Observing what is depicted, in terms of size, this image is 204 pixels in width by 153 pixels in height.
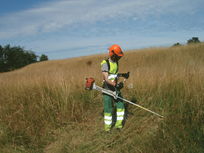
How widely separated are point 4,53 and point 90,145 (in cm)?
5589

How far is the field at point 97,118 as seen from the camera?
339 centimetres

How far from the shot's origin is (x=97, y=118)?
4.81m

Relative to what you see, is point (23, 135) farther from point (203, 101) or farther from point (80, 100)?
point (203, 101)

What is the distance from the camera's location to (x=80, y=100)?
526 centimetres

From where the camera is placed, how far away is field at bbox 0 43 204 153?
3393mm

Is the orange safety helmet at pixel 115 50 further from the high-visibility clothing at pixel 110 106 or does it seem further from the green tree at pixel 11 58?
the green tree at pixel 11 58

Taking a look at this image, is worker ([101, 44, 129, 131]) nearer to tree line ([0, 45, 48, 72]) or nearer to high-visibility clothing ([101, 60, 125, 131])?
high-visibility clothing ([101, 60, 125, 131])

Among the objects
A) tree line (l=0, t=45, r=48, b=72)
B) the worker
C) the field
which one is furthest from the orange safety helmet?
tree line (l=0, t=45, r=48, b=72)

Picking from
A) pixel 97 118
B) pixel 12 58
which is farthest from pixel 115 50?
pixel 12 58

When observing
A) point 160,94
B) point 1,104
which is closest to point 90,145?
point 160,94

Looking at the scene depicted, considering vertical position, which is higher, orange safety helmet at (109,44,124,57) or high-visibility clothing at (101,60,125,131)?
orange safety helmet at (109,44,124,57)

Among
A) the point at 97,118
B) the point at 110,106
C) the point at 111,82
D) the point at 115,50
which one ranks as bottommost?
the point at 97,118

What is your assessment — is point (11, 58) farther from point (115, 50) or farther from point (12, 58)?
point (115, 50)

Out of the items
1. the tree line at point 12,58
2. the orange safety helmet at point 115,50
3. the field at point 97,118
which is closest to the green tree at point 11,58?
the tree line at point 12,58
